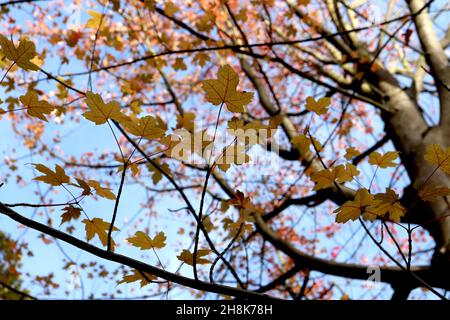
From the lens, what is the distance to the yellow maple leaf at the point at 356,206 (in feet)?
3.01

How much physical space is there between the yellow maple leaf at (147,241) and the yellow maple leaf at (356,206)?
1.49 feet

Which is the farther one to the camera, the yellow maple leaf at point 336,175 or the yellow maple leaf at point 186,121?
the yellow maple leaf at point 186,121

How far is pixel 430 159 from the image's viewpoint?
2.96 ft

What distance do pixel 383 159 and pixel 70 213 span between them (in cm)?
90

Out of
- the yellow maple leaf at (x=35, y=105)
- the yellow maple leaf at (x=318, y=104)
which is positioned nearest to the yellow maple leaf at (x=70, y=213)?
the yellow maple leaf at (x=35, y=105)

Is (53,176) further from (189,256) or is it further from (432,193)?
(432,193)

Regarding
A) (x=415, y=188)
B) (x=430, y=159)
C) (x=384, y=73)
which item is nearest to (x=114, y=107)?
(x=430, y=159)

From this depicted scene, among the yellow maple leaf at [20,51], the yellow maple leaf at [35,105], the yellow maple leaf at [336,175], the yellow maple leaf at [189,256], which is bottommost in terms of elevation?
the yellow maple leaf at [189,256]

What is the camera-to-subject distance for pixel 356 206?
0.92 metres

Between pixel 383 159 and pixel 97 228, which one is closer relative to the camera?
pixel 97 228

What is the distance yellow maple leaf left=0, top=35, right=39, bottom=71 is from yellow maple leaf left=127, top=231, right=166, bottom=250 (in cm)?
50

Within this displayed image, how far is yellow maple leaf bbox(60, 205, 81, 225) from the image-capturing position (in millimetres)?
895

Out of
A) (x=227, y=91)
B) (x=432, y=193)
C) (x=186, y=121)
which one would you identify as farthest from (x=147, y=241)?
(x=186, y=121)

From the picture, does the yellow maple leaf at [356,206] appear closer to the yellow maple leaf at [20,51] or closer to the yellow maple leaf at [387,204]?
the yellow maple leaf at [387,204]
